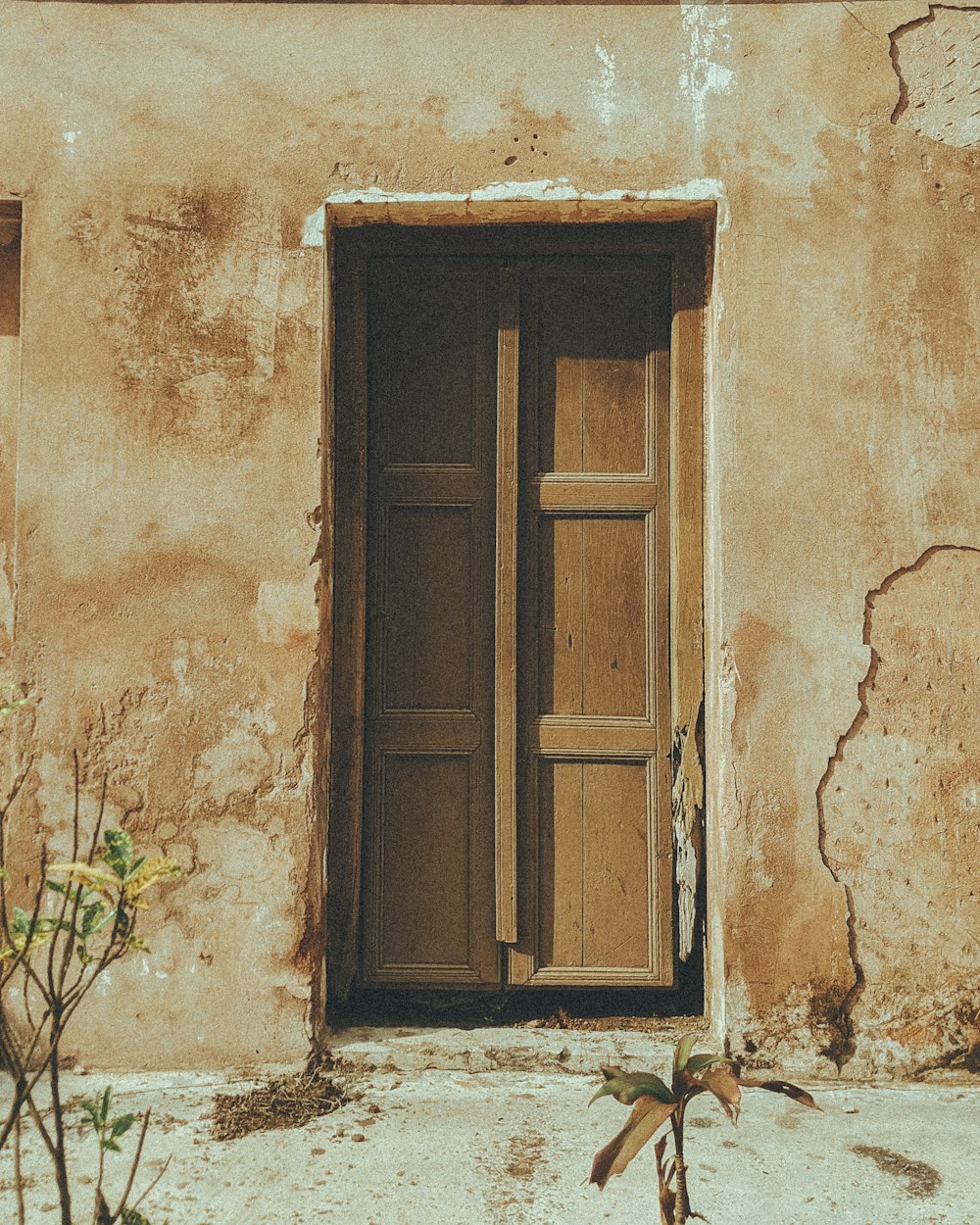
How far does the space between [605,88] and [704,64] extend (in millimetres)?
277

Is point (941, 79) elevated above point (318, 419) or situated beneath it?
Answer: elevated above

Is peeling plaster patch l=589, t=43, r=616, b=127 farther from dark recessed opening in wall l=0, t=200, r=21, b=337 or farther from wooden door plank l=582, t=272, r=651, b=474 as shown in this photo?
dark recessed opening in wall l=0, t=200, r=21, b=337

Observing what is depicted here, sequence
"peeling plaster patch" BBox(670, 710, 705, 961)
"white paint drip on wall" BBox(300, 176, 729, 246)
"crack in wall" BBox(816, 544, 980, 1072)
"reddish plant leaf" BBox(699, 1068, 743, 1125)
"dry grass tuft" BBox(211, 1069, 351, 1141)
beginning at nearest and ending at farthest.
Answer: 1. "reddish plant leaf" BBox(699, 1068, 743, 1125)
2. "dry grass tuft" BBox(211, 1069, 351, 1141)
3. "crack in wall" BBox(816, 544, 980, 1072)
4. "white paint drip on wall" BBox(300, 176, 729, 246)
5. "peeling plaster patch" BBox(670, 710, 705, 961)

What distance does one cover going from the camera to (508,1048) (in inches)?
107

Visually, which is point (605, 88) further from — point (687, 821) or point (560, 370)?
point (687, 821)

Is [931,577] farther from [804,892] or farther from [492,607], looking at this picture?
[492,607]

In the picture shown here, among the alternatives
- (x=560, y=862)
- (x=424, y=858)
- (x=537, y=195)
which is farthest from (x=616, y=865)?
(x=537, y=195)

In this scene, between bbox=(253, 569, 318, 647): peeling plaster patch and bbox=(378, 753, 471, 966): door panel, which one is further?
bbox=(378, 753, 471, 966): door panel

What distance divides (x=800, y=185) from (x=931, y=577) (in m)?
1.12

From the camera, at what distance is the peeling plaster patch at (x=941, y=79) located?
2.71 metres

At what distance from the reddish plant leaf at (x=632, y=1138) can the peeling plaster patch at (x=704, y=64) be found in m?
2.45

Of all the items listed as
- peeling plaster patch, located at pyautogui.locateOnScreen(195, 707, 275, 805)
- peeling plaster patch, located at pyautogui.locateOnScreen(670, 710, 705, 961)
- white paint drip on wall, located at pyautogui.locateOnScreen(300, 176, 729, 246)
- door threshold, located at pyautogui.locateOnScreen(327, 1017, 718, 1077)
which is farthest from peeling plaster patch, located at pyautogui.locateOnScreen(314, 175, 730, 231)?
door threshold, located at pyautogui.locateOnScreen(327, 1017, 718, 1077)

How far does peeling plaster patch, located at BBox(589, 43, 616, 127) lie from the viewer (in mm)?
2736

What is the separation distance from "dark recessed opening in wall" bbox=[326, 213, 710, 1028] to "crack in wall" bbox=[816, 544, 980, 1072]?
1.24 feet
